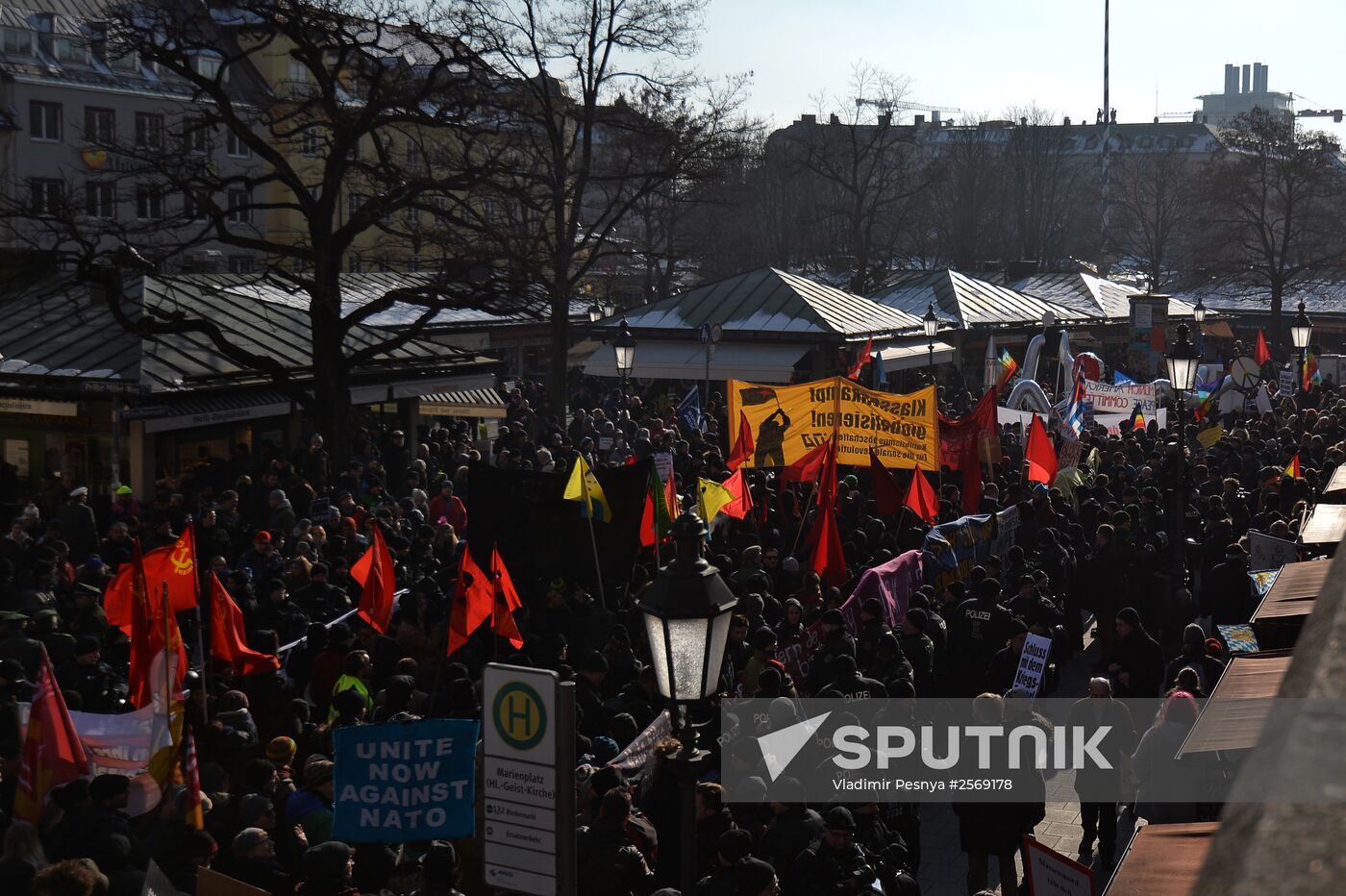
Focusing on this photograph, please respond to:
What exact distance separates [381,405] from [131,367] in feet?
20.6

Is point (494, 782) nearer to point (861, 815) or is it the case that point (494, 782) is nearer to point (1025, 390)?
point (861, 815)

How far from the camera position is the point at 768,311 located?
36.2 m

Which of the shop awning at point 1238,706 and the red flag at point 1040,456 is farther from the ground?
the shop awning at point 1238,706

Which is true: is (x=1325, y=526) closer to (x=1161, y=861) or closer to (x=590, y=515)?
(x=1161, y=861)

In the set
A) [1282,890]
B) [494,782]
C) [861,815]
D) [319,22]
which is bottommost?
[861,815]

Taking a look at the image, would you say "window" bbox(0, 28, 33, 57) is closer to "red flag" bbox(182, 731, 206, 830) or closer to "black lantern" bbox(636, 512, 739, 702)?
"red flag" bbox(182, 731, 206, 830)

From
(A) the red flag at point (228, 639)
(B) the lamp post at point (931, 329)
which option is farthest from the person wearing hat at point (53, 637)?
(B) the lamp post at point (931, 329)

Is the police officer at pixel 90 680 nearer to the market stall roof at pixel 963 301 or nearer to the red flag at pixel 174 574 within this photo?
the red flag at pixel 174 574

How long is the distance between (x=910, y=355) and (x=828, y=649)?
26.7m

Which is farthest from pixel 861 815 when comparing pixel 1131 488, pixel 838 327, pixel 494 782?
pixel 838 327

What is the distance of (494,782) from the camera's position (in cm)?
570

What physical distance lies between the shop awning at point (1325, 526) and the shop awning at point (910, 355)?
84.4 ft

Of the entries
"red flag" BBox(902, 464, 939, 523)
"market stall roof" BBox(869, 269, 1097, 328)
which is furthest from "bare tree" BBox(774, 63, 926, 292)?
"red flag" BBox(902, 464, 939, 523)

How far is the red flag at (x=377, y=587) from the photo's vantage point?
11.9 meters
